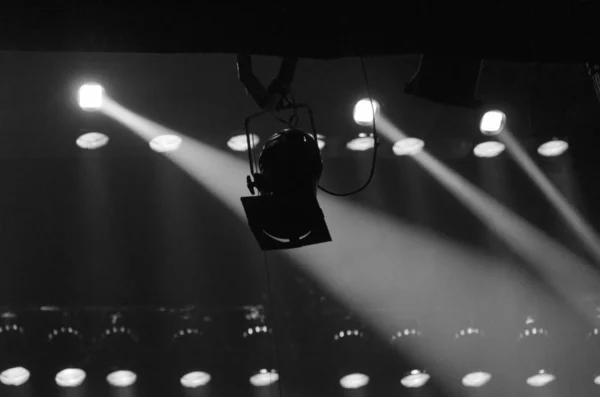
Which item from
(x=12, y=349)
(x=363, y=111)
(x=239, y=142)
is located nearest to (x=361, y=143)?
(x=363, y=111)

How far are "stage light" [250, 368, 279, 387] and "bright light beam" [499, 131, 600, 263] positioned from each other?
209cm

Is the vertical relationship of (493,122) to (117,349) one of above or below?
above

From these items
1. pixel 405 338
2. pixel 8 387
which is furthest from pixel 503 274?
pixel 8 387

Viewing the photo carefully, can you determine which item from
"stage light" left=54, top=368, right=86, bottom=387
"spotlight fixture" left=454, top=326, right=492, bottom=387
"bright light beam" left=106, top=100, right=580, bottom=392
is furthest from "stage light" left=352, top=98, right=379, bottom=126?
"stage light" left=54, top=368, right=86, bottom=387

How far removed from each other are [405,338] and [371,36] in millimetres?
2824

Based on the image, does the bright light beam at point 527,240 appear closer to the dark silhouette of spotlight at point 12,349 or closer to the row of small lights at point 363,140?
the row of small lights at point 363,140

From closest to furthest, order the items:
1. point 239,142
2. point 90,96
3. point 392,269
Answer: point 90,96, point 239,142, point 392,269

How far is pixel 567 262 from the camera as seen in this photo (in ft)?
15.2

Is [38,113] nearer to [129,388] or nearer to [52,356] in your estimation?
[52,356]

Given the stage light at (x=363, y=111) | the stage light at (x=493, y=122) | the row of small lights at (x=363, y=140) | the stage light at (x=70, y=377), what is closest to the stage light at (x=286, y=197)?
the row of small lights at (x=363, y=140)

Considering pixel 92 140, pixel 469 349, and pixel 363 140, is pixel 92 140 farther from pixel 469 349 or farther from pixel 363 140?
pixel 469 349

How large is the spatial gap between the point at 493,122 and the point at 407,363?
1.60 metres

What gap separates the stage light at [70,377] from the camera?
4036 millimetres

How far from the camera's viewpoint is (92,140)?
4023 millimetres
